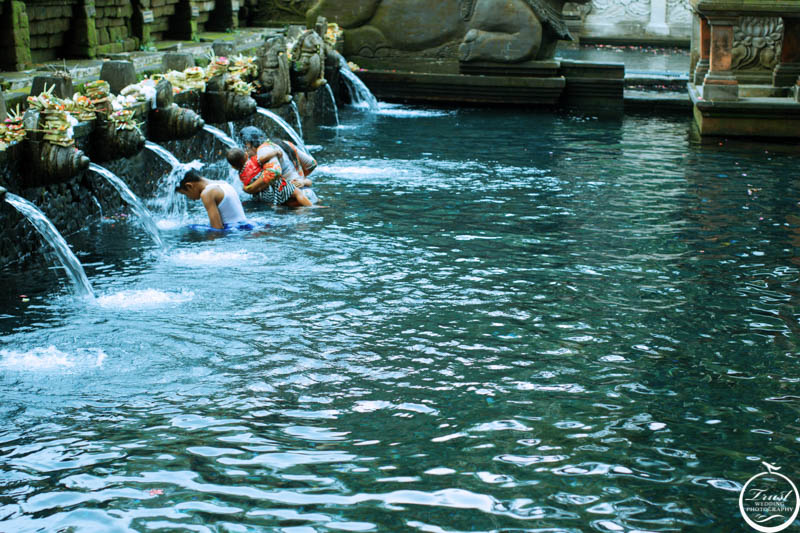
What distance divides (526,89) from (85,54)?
26.8 ft

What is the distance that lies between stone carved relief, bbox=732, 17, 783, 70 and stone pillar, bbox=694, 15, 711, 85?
48cm

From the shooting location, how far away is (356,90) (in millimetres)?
19078

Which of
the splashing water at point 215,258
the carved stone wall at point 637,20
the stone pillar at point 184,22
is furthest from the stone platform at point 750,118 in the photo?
the carved stone wall at point 637,20

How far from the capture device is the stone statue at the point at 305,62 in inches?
647

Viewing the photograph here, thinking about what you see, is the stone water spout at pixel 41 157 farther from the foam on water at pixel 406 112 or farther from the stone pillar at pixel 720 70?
the stone pillar at pixel 720 70

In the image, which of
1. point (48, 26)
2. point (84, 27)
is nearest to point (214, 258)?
point (48, 26)

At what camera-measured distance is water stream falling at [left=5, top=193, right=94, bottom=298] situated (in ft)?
25.1

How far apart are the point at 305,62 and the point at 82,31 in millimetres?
3815

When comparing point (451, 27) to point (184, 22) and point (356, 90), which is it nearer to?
point (356, 90)

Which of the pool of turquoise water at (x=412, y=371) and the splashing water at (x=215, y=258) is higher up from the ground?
the splashing water at (x=215, y=258)

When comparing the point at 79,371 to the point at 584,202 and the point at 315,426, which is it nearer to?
the point at 315,426

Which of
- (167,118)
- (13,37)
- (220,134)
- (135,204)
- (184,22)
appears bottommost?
(135,204)

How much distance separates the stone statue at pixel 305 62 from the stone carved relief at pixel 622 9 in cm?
1575

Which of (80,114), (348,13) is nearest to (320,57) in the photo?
(348,13)
